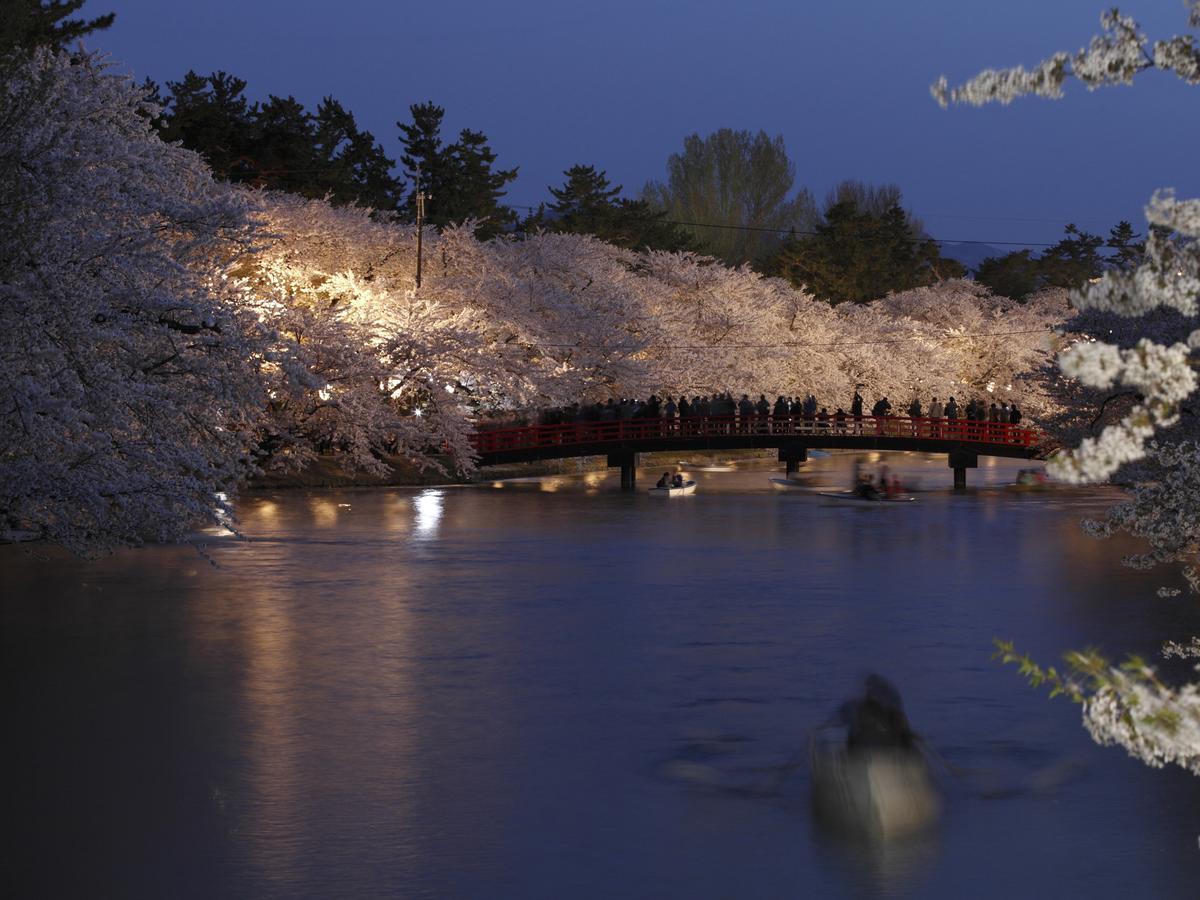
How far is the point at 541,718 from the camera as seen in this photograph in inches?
826

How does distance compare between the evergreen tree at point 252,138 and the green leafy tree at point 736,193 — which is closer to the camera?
the evergreen tree at point 252,138

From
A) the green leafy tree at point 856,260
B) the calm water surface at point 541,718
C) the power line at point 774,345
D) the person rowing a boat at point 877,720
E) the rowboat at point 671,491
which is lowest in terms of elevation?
the calm water surface at point 541,718

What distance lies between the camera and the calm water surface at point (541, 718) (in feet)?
47.9

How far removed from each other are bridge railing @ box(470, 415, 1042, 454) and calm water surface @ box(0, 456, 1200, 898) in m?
21.7

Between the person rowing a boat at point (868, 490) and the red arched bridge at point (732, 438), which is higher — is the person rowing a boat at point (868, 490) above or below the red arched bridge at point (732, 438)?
below

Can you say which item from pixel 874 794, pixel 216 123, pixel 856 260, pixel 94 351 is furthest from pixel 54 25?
pixel 856 260

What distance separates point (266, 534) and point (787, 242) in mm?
82404

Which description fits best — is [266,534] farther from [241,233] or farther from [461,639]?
[461,639]

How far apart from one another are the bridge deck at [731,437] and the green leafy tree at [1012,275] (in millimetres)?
70525

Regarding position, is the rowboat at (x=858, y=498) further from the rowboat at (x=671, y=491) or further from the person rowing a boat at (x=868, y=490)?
the rowboat at (x=671, y=491)

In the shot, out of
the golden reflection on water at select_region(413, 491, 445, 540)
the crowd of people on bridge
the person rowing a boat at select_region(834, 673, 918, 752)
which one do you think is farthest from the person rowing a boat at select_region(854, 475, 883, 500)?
the person rowing a boat at select_region(834, 673, 918, 752)

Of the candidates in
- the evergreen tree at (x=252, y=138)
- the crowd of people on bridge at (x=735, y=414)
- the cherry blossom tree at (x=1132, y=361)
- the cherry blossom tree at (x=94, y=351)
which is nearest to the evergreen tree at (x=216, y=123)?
the evergreen tree at (x=252, y=138)

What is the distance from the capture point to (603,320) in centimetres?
7294

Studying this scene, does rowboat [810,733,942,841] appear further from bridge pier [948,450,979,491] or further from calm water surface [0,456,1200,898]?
bridge pier [948,450,979,491]
